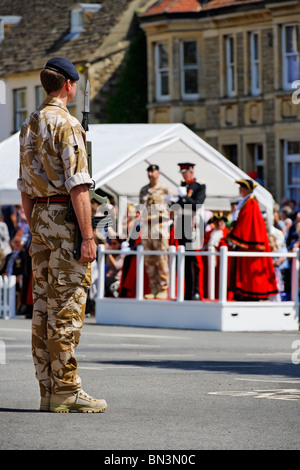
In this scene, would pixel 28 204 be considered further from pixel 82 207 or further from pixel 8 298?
pixel 8 298

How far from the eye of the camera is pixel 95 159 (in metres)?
23.0

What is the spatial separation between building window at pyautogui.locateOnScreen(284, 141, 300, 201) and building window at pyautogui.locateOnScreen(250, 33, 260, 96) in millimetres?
2181

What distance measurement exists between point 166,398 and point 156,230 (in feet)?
34.5

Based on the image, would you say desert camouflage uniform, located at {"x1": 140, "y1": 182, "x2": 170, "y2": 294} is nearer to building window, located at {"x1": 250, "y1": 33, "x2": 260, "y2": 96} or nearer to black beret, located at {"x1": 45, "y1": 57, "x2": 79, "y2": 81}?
black beret, located at {"x1": 45, "y1": 57, "x2": 79, "y2": 81}

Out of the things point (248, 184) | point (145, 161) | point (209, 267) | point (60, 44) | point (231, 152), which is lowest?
point (209, 267)

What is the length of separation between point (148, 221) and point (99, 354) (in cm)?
654

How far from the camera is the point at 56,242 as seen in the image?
27.9 feet

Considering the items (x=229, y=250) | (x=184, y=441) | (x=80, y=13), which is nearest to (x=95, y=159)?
(x=229, y=250)

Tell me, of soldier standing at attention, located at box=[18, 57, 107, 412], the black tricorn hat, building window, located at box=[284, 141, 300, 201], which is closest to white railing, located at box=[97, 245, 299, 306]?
the black tricorn hat

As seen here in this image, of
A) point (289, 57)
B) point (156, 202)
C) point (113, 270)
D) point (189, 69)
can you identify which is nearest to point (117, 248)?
point (113, 270)

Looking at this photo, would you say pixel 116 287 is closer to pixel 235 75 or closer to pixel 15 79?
pixel 235 75

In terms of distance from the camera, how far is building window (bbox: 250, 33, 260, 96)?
4125 cm

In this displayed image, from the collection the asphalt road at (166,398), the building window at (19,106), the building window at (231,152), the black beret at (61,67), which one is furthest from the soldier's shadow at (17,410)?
the building window at (19,106)
